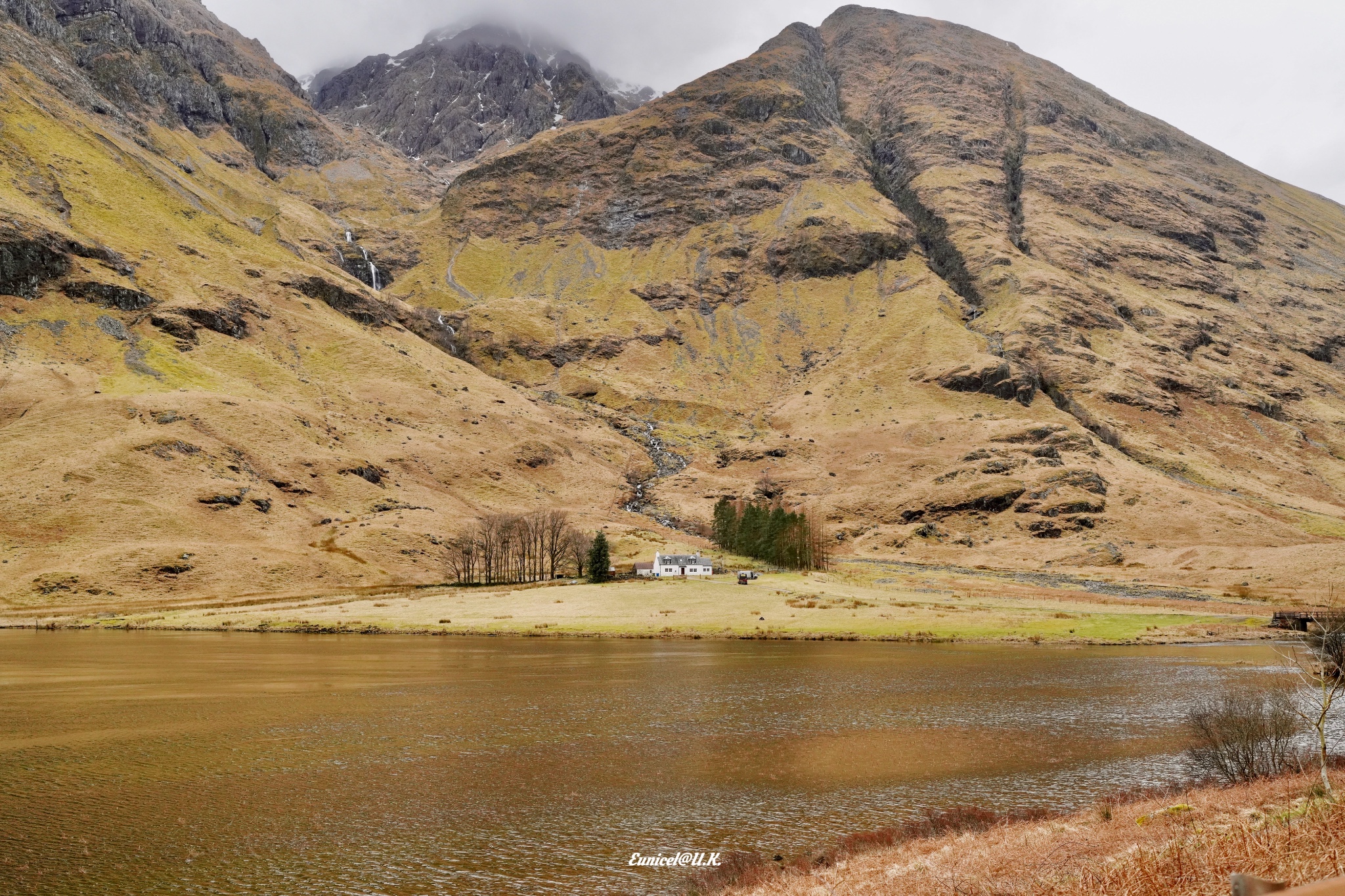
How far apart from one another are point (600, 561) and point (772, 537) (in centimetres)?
3800

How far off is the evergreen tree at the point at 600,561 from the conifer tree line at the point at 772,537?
3558cm

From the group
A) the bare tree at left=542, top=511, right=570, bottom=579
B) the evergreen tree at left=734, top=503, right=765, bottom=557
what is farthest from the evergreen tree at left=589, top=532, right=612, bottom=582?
the evergreen tree at left=734, top=503, right=765, bottom=557

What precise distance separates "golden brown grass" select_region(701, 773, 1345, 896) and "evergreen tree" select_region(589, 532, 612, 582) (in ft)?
326

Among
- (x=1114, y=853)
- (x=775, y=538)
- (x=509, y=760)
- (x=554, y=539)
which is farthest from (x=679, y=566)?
(x=1114, y=853)

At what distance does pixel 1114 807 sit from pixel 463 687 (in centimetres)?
3857

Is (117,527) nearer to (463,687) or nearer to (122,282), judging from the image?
(122,282)

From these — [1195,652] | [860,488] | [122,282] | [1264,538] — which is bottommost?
[1195,652]

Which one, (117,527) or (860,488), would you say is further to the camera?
(860,488)

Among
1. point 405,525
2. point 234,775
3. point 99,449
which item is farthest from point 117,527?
point 234,775

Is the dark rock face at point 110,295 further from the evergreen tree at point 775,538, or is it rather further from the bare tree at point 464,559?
the evergreen tree at point 775,538

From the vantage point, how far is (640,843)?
79.4 ft

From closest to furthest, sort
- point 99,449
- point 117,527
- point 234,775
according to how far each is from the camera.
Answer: point 234,775 → point 117,527 → point 99,449

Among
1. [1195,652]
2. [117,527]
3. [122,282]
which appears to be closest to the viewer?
[1195,652]

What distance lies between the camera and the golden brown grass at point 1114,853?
12.2 meters
